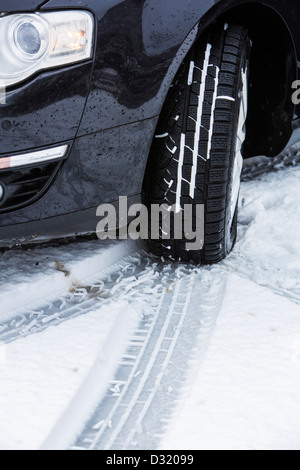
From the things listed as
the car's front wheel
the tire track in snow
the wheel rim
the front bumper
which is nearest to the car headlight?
the front bumper

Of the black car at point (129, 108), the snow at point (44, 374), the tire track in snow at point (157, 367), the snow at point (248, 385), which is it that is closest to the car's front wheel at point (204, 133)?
the black car at point (129, 108)

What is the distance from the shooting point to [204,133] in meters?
1.86

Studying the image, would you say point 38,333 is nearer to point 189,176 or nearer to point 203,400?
point 203,400

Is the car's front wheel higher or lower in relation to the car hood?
lower

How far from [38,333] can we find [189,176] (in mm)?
661

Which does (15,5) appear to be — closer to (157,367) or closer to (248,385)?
(157,367)

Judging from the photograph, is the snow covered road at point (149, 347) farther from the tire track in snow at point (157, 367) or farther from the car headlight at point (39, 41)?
the car headlight at point (39, 41)

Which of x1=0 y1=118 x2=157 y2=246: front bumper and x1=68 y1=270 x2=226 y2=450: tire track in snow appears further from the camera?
x1=0 y1=118 x2=157 y2=246: front bumper

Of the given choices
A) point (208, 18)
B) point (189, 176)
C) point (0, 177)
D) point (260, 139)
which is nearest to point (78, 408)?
point (0, 177)

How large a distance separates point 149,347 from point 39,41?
86cm

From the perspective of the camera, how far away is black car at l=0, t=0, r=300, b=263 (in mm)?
1530

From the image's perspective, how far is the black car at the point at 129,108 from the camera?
1530 mm

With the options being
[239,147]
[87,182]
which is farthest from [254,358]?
[239,147]

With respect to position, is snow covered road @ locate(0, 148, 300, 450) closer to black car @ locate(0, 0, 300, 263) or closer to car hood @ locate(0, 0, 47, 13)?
black car @ locate(0, 0, 300, 263)
